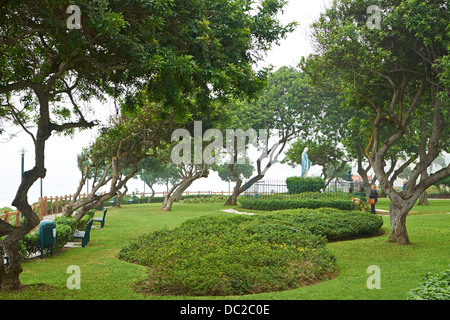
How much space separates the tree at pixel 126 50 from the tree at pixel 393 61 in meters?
4.02

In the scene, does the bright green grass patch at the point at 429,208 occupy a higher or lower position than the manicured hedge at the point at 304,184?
lower

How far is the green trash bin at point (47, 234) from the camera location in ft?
36.7

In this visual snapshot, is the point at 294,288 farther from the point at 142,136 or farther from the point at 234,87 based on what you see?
the point at 142,136

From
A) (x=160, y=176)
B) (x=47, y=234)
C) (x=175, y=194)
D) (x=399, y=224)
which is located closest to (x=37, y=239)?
(x=47, y=234)

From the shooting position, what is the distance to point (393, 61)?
521 inches

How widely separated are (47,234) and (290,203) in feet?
53.6

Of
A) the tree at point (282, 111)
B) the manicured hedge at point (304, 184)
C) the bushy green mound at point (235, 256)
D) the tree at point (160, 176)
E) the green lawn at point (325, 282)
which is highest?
the tree at point (282, 111)

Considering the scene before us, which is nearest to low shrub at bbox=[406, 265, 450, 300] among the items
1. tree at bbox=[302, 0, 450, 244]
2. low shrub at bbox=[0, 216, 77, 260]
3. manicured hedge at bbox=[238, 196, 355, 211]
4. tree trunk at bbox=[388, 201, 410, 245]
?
tree trunk at bbox=[388, 201, 410, 245]

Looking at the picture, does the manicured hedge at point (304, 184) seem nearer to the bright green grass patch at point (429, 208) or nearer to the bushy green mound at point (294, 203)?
the bushy green mound at point (294, 203)

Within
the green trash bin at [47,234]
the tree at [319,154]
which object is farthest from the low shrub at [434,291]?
the tree at [319,154]

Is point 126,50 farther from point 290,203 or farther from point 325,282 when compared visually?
point 290,203

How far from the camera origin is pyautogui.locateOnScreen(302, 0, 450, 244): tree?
39.6ft
